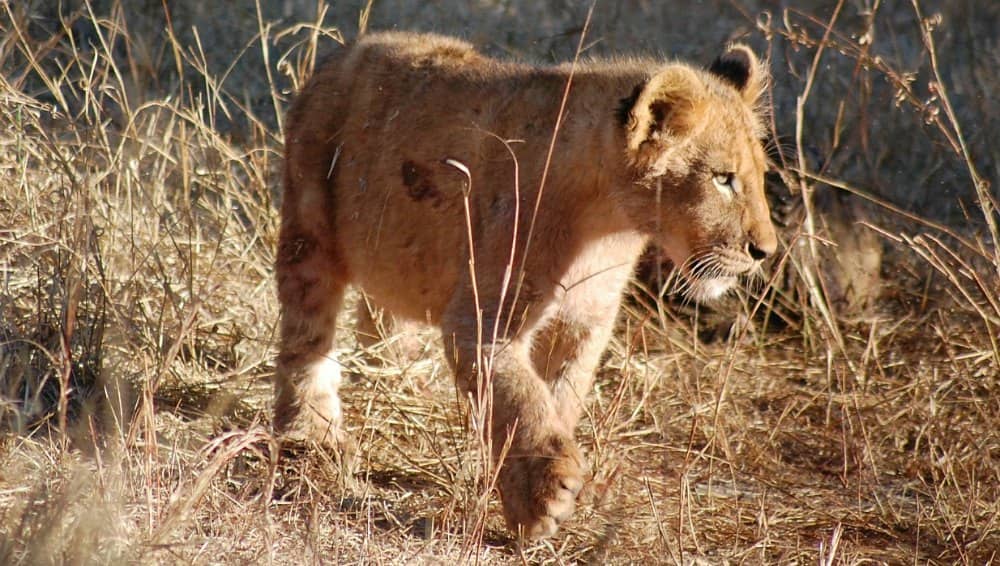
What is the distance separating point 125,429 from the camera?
460 centimetres

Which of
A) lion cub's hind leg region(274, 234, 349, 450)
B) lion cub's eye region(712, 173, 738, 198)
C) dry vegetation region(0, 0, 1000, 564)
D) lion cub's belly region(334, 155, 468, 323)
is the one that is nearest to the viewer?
dry vegetation region(0, 0, 1000, 564)

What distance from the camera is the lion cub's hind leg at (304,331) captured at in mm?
5176

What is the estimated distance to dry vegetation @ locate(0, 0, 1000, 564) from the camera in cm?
401

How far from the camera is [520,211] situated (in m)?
4.32

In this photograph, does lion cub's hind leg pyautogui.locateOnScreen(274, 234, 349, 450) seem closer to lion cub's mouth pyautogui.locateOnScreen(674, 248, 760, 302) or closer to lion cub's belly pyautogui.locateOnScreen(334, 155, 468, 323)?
lion cub's belly pyautogui.locateOnScreen(334, 155, 468, 323)

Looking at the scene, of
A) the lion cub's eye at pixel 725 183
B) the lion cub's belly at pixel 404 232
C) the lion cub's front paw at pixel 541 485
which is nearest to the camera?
the lion cub's front paw at pixel 541 485

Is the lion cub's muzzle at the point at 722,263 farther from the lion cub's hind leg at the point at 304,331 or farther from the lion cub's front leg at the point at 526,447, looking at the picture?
the lion cub's hind leg at the point at 304,331

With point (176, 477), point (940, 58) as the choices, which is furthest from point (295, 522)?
point (940, 58)

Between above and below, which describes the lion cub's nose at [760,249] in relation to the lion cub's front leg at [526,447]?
above

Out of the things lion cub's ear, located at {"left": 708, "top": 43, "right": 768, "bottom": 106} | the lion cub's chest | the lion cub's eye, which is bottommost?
the lion cub's chest

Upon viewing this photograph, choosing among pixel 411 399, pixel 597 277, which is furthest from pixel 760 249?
pixel 411 399

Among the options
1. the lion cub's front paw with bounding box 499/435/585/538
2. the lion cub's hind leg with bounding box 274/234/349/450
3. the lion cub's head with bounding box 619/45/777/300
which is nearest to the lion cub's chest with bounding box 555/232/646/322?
the lion cub's head with bounding box 619/45/777/300

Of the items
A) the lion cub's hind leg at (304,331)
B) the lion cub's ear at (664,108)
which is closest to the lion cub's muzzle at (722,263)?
the lion cub's ear at (664,108)

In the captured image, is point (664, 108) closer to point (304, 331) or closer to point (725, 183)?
point (725, 183)
